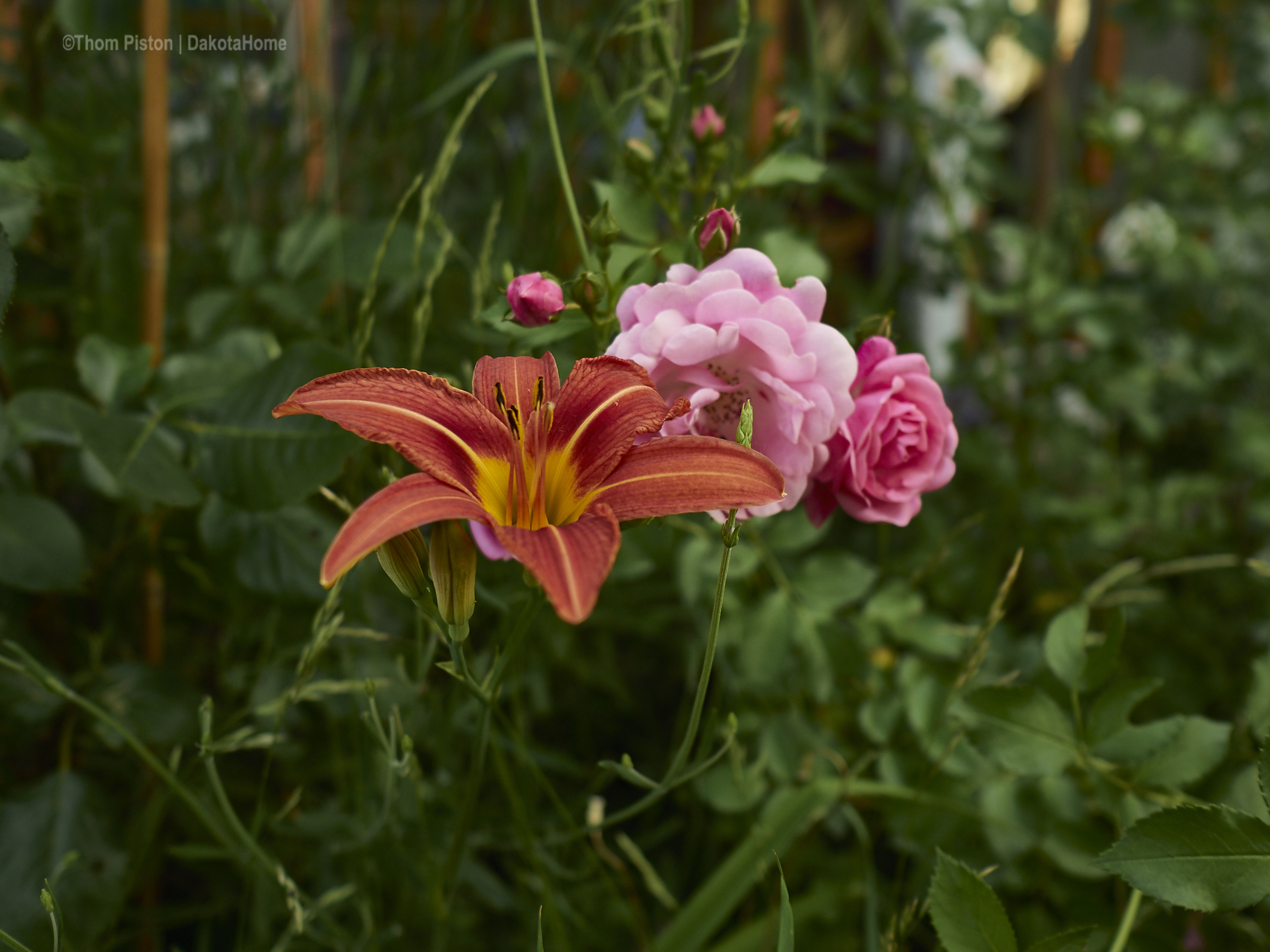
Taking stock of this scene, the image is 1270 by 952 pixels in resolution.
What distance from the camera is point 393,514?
0.31 m

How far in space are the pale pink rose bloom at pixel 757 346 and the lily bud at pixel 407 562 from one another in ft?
0.42

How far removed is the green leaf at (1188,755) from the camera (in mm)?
534

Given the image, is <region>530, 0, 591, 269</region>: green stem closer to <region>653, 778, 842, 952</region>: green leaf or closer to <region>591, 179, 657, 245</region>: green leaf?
<region>591, 179, 657, 245</region>: green leaf

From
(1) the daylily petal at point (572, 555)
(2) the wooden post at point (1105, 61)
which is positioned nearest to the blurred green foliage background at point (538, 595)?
(1) the daylily petal at point (572, 555)

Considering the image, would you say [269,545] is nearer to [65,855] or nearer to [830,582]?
[65,855]

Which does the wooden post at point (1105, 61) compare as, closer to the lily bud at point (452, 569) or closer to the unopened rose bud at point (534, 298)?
the unopened rose bud at point (534, 298)

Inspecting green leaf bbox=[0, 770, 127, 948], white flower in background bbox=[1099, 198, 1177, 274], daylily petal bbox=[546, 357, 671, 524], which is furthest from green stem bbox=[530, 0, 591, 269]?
white flower in background bbox=[1099, 198, 1177, 274]

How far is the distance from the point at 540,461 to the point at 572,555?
10 cm

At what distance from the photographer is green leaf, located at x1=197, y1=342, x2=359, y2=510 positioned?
0.52 m

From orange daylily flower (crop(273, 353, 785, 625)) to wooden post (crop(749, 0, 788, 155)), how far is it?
612 millimetres

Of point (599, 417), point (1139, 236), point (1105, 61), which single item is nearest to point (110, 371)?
point (599, 417)

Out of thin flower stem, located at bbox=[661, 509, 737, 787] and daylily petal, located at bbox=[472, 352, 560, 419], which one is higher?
daylily petal, located at bbox=[472, 352, 560, 419]

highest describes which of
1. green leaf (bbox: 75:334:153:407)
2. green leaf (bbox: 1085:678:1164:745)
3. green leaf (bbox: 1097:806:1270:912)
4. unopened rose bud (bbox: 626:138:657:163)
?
unopened rose bud (bbox: 626:138:657:163)

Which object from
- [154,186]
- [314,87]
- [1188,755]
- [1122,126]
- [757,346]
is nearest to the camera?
[757,346]
